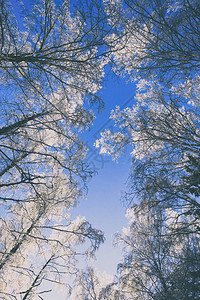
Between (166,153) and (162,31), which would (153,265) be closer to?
(166,153)

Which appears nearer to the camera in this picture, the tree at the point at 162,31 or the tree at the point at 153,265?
the tree at the point at 162,31

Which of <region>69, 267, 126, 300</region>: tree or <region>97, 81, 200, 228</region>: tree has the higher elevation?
<region>97, 81, 200, 228</region>: tree

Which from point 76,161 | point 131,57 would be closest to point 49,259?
point 76,161

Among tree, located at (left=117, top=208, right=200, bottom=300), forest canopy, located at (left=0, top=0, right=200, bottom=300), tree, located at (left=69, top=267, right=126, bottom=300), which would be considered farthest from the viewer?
tree, located at (left=69, top=267, right=126, bottom=300)

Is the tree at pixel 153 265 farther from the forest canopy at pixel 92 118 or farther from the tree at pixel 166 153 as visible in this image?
the tree at pixel 166 153

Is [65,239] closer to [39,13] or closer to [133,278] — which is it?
[133,278]

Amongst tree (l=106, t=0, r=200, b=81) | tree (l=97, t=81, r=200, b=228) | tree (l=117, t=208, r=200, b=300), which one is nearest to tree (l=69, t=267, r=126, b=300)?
tree (l=117, t=208, r=200, b=300)

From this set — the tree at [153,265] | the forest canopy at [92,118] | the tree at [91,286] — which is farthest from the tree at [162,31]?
the tree at [91,286]

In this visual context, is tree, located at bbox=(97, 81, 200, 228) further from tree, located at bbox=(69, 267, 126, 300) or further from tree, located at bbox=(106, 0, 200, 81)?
tree, located at bbox=(69, 267, 126, 300)

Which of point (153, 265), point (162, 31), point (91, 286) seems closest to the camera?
point (162, 31)

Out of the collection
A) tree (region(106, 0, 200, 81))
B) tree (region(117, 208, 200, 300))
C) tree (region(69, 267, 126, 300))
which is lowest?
tree (region(69, 267, 126, 300))

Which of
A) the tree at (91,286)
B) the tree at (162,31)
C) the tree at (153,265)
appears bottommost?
the tree at (91,286)

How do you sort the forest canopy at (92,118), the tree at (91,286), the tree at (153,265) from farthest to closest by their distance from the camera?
the tree at (91,286), the tree at (153,265), the forest canopy at (92,118)

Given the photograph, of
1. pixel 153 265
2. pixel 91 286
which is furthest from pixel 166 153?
pixel 91 286
